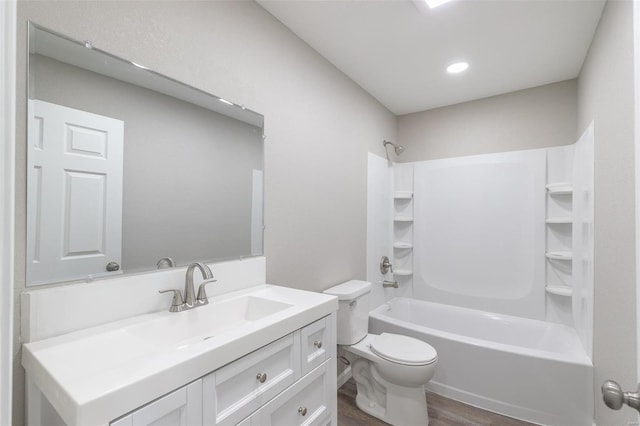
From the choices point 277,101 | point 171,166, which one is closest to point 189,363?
point 171,166

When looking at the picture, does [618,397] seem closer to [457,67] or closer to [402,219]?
[457,67]

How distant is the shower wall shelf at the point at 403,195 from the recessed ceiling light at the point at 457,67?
133 centimetres

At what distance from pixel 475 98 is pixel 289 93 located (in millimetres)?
2133

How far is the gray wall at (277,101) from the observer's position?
3.43 feet

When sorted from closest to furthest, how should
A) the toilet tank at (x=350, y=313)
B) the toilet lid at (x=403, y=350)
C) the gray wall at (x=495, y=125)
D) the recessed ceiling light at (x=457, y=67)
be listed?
the toilet lid at (x=403, y=350)
the toilet tank at (x=350, y=313)
the recessed ceiling light at (x=457, y=67)
the gray wall at (x=495, y=125)

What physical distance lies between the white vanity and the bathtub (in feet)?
4.39

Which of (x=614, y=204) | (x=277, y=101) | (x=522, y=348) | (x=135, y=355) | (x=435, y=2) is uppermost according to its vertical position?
(x=435, y=2)

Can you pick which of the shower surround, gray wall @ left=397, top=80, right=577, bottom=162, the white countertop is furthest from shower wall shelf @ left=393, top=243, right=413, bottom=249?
the white countertop

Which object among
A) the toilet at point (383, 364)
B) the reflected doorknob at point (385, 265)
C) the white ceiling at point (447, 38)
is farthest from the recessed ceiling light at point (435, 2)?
the reflected doorknob at point (385, 265)

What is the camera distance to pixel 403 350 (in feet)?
6.61

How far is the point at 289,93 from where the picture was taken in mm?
1917

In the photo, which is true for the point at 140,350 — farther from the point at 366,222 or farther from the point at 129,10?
the point at 366,222

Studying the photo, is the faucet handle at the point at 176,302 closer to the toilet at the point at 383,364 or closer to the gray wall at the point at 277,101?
the gray wall at the point at 277,101

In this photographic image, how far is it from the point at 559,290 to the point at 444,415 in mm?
1506
